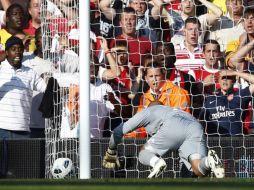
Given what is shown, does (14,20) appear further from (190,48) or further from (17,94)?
(190,48)

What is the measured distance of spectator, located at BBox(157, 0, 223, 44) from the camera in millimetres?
9867

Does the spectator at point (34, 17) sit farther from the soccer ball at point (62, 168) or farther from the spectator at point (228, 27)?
the spectator at point (228, 27)

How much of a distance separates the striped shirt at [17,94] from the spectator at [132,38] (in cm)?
98

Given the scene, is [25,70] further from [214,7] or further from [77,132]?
[214,7]

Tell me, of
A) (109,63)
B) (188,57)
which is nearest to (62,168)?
(109,63)

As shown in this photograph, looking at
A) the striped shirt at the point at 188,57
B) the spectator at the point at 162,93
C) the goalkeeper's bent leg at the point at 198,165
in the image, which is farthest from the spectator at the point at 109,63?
the goalkeeper's bent leg at the point at 198,165

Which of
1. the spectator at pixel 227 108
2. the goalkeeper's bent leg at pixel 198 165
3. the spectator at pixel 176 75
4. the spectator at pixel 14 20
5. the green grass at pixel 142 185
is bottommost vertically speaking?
the green grass at pixel 142 185

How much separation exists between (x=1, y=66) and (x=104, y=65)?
117cm

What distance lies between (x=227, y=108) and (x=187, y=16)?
1.10 m

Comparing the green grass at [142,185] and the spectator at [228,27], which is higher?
the spectator at [228,27]

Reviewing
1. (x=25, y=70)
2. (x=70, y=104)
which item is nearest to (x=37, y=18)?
(x=25, y=70)

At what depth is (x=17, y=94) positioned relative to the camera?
9820mm

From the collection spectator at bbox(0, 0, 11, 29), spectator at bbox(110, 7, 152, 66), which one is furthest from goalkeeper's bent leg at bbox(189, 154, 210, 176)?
spectator at bbox(0, 0, 11, 29)

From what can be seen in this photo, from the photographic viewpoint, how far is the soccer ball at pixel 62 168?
9102 millimetres
